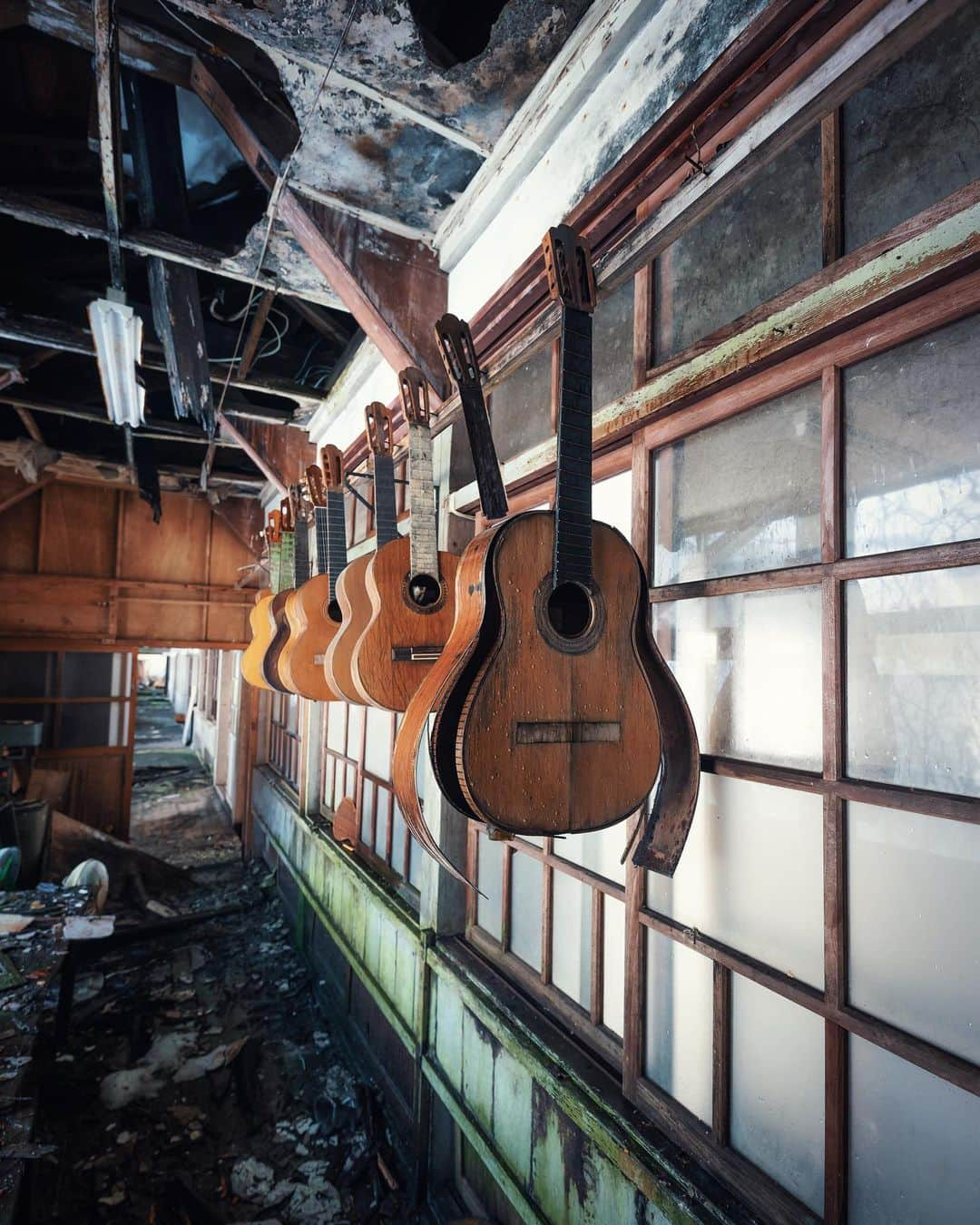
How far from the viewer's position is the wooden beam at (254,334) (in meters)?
3.12

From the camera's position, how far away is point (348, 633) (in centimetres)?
176

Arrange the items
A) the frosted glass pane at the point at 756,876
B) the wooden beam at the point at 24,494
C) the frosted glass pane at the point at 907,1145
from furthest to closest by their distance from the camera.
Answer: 1. the wooden beam at the point at 24,494
2. the frosted glass pane at the point at 756,876
3. the frosted glass pane at the point at 907,1145

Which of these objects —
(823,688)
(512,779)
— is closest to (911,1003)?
(823,688)

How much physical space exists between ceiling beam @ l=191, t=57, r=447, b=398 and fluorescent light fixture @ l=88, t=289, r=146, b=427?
0.79 metres

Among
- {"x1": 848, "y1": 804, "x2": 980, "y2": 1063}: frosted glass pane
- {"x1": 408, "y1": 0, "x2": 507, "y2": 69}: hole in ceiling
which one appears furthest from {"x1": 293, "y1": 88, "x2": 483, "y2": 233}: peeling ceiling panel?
{"x1": 848, "y1": 804, "x2": 980, "y2": 1063}: frosted glass pane

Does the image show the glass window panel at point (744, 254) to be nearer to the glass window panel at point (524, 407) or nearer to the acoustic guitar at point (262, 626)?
the glass window panel at point (524, 407)

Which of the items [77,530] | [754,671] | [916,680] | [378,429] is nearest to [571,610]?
[754,671]

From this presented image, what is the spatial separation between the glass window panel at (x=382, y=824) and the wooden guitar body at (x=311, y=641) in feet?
3.72

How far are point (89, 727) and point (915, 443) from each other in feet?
24.2

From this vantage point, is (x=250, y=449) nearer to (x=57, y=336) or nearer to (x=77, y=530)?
(x=57, y=336)

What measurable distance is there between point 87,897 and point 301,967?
1.51 metres

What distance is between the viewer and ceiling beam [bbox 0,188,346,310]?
226cm

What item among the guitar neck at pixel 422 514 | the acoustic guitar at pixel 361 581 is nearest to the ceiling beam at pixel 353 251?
the acoustic guitar at pixel 361 581

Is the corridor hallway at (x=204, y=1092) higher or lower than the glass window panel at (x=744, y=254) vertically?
lower
